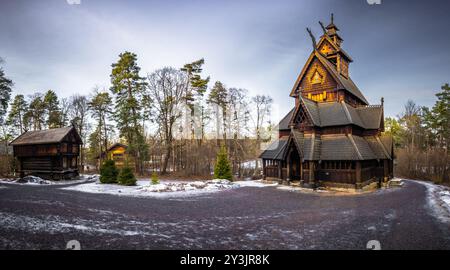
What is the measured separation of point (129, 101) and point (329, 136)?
2639 cm

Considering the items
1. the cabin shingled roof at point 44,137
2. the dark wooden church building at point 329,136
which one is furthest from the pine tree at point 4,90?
the dark wooden church building at point 329,136

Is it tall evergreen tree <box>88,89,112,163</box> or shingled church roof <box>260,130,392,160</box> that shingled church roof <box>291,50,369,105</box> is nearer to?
shingled church roof <box>260,130,392,160</box>

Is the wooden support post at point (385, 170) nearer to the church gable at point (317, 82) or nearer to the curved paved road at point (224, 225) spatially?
the church gable at point (317, 82)

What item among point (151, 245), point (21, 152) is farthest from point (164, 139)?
point (151, 245)

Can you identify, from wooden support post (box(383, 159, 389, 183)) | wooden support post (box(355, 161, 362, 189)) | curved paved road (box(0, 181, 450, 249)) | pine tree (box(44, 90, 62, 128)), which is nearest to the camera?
curved paved road (box(0, 181, 450, 249))

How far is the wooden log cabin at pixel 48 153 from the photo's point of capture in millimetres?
26453

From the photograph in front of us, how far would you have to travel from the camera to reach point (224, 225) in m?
8.23

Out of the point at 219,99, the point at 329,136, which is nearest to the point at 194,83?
the point at 219,99

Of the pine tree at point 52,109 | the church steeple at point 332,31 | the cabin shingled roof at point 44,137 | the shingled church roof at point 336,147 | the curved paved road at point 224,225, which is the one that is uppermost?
the church steeple at point 332,31

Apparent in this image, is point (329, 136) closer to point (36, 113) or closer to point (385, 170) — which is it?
point (385, 170)

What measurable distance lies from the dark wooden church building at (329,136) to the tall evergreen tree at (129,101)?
18.9 metres

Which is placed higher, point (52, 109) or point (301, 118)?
point (52, 109)

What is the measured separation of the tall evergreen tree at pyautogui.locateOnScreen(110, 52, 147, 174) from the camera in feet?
99.9

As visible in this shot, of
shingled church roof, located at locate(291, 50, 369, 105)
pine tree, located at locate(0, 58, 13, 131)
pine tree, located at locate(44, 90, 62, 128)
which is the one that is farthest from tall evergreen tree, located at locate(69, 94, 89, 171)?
shingled church roof, located at locate(291, 50, 369, 105)
